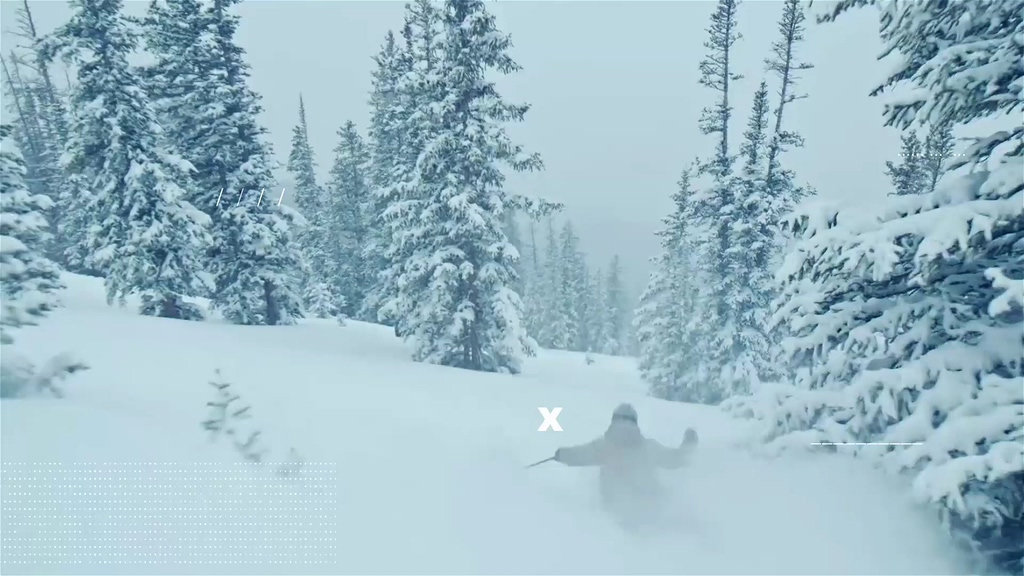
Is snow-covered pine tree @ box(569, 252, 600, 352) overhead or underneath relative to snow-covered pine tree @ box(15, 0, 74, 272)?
underneath

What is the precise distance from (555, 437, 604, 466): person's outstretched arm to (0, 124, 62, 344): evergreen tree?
5783 millimetres

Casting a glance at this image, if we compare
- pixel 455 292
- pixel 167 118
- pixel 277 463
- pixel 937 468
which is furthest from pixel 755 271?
pixel 167 118

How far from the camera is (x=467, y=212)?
1528 cm

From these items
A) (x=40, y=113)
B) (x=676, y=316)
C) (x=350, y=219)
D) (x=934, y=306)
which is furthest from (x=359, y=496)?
(x=350, y=219)

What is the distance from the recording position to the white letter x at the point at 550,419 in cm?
795

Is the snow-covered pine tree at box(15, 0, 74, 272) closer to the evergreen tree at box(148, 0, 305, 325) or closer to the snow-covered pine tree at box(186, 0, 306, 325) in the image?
the evergreen tree at box(148, 0, 305, 325)

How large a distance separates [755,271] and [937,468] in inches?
587

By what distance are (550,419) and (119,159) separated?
13.5m

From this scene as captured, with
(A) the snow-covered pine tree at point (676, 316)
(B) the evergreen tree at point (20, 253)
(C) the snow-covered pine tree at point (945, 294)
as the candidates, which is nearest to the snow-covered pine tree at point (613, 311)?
(A) the snow-covered pine tree at point (676, 316)

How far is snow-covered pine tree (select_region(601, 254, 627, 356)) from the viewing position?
2067 inches

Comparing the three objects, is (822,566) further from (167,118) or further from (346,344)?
(167,118)

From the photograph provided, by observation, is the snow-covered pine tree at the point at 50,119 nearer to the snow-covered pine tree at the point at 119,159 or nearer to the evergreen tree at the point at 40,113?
the evergreen tree at the point at 40,113
